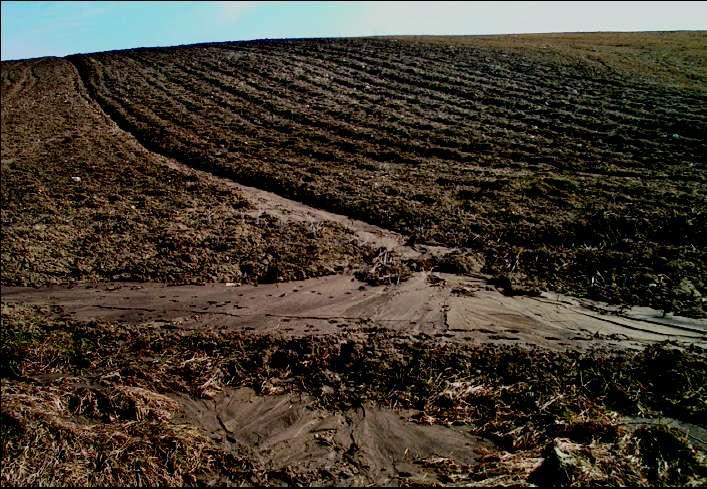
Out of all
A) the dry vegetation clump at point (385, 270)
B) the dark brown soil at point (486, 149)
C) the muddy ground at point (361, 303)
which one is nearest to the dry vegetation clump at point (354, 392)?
the muddy ground at point (361, 303)

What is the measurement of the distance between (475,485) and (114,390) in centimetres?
316

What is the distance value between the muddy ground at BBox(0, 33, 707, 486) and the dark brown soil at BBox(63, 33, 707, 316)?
2.6 inches

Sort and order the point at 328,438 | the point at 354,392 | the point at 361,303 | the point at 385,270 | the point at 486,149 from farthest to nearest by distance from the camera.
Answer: the point at 486,149 < the point at 385,270 < the point at 361,303 < the point at 354,392 < the point at 328,438

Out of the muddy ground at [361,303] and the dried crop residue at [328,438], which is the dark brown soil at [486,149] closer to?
the muddy ground at [361,303]

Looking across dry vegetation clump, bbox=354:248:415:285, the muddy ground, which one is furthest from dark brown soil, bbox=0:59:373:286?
dry vegetation clump, bbox=354:248:415:285

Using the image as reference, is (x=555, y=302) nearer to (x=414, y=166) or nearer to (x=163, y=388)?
(x=163, y=388)

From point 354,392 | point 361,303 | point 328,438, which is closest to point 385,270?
point 361,303

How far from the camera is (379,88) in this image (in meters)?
17.7

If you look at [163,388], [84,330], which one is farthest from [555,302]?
[84,330]

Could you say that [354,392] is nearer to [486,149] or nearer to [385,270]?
[385,270]

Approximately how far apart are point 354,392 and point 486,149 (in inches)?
A: 313

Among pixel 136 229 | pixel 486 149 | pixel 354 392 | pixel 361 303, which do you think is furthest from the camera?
pixel 486 149

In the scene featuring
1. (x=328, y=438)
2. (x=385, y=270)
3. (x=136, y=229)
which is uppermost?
(x=136, y=229)

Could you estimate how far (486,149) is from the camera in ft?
37.1
